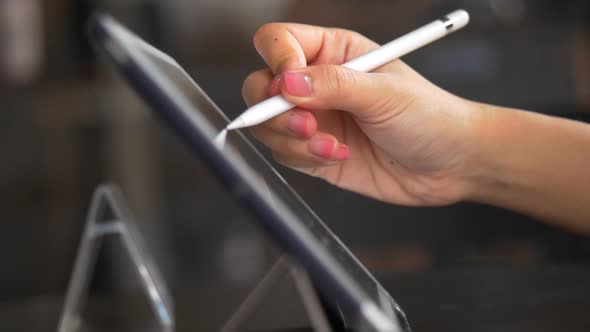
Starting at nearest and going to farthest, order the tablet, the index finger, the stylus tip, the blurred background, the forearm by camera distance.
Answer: the tablet < the stylus tip < the index finger < the forearm < the blurred background

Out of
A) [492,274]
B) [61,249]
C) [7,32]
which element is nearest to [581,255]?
[492,274]

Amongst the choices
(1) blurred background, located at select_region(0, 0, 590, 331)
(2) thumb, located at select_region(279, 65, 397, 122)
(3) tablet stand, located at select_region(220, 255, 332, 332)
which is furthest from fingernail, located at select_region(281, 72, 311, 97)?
(1) blurred background, located at select_region(0, 0, 590, 331)

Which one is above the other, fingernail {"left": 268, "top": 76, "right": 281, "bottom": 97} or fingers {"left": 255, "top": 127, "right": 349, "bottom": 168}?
fingernail {"left": 268, "top": 76, "right": 281, "bottom": 97}

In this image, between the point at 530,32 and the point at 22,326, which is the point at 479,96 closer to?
the point at 530,32

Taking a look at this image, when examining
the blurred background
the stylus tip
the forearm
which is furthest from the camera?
the blurred background

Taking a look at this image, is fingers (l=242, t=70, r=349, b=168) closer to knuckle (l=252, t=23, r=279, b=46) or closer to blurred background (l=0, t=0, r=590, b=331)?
knuckle (l=252, t=23, r=279, b=46)

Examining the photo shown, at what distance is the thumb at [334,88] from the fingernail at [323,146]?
0.02 meters

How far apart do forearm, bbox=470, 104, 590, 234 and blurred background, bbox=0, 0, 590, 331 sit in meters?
0.70

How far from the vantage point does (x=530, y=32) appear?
1.72 m

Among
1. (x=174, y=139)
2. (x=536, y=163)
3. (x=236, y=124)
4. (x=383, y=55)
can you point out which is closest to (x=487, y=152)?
(x=536, y=163)

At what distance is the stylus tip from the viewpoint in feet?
1.35

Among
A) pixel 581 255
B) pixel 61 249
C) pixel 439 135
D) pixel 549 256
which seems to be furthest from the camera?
pixel 61 249

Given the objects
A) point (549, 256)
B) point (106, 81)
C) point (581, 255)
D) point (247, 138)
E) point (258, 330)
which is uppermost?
point (247, 138)

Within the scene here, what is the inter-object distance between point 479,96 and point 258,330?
110 cm
